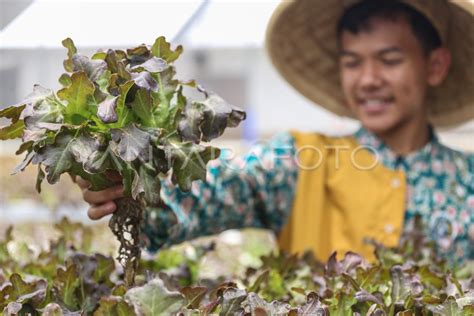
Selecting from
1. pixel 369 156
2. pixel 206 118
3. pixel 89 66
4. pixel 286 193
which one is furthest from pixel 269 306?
pixel 369 156

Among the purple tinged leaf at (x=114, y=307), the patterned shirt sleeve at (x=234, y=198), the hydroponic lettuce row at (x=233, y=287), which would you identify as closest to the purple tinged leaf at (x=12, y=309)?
the hydroponic lettuce row at (x=233, y=287)

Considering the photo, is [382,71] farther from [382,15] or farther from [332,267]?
[332,267]

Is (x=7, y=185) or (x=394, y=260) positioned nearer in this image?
(x=394, y=260)

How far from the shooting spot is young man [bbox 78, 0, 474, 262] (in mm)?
1803

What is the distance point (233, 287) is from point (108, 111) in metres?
0.25

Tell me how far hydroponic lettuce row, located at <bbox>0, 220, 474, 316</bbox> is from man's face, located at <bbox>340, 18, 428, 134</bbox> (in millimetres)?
465

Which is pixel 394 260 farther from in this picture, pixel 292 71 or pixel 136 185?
pixel 292 71

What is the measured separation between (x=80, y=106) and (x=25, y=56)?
25.2 inches

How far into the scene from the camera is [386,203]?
186cm

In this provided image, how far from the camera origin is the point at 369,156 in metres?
1.93

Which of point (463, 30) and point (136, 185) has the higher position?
point (463, 30)

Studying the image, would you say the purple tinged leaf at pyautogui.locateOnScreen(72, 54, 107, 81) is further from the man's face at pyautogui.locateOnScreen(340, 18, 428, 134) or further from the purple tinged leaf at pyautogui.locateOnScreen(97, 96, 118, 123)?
the man's face at pyautogui.locateOnScreen(340, 18, 428, 134)

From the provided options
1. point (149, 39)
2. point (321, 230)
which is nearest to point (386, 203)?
point (321, 230)

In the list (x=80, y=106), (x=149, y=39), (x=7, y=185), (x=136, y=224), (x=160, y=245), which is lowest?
(x=7, y=185)
